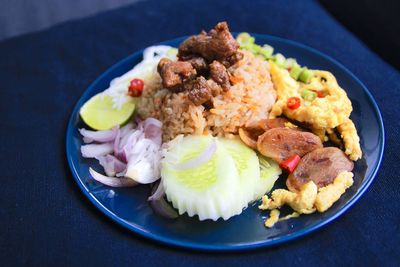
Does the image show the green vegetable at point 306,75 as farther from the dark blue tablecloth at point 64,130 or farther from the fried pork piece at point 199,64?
the fried pork piece at point 199,64

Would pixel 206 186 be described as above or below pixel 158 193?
above

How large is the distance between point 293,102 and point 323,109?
27cm

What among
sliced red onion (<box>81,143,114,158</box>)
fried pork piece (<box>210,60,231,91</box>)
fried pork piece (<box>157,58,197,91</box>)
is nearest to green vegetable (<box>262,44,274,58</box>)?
fried pork piece (<box>210,60,231,91</box>)

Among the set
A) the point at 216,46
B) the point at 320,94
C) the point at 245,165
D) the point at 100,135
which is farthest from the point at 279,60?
the point at 100,135

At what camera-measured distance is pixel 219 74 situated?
358 centimetres

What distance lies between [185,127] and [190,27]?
210cm

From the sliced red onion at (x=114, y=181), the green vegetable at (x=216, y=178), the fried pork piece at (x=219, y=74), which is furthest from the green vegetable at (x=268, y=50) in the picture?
the sliced red onion at (x=114, y=181)

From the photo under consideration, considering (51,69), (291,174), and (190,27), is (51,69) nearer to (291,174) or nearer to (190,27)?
(190,27)

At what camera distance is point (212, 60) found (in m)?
3.76

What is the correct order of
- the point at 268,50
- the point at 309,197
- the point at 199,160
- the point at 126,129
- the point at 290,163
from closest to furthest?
the point at 309,197 → the point at 199,160 → the point at 290,163 → the point at 126,129 → the point at 268,50

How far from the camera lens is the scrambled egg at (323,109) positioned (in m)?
3.43

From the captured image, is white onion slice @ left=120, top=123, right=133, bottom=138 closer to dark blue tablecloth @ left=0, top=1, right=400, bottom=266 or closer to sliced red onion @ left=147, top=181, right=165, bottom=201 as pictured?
dark blue tablecloth @ left=0, top=1, right=400, bottom=266

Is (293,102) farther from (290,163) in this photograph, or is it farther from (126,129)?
(126,129)

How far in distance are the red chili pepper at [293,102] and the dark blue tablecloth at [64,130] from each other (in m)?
0.79
